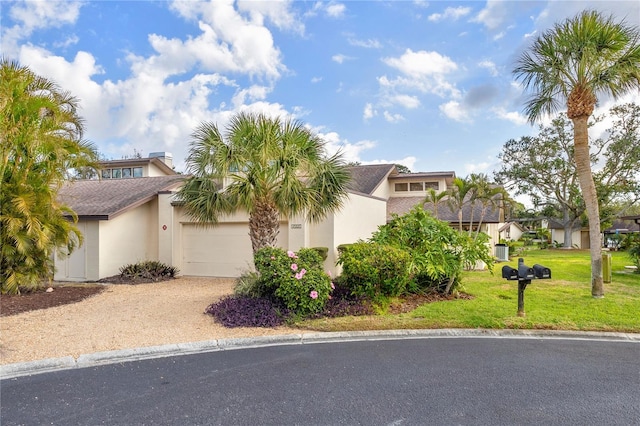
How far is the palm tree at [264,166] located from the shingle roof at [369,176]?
25.8ft

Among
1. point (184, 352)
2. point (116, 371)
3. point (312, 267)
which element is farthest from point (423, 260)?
point (116, 371)

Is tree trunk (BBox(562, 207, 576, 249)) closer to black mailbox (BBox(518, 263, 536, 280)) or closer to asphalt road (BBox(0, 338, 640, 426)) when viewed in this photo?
black mailbox (BBox(518, 263, 536, 280))

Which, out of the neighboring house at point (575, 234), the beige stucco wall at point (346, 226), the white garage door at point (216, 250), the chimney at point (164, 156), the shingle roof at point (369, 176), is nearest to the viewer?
the beige stucco wall at point (346, 226)

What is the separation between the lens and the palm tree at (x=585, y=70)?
832 centimetres

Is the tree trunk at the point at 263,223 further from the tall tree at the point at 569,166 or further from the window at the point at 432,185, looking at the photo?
the tall tree at the point at 569,166

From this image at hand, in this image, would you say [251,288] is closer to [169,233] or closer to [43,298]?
[43,298]

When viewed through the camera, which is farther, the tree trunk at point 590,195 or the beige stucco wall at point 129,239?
the beige stucco wall at point 129,239

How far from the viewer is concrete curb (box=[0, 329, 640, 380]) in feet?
16.8

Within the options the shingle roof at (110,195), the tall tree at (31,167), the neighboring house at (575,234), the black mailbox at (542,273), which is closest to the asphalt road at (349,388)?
the black mailbox at (542,273)

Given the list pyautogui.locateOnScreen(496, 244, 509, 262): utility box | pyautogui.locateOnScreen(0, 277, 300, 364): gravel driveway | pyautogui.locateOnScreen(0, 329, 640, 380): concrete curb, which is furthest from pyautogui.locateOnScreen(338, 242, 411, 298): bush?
pyautogui.locateOnScreen(496, 244, 509, 262): utility box

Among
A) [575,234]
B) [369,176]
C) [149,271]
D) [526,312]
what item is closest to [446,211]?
[369,176]

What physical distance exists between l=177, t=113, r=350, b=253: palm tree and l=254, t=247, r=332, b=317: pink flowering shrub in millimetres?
1870

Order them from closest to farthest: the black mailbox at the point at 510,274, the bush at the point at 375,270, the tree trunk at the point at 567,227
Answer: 1. the black mailbox at the point at 510,274
2. the bush at the point at 375,270
3. the tree trunk at the point at 567,227

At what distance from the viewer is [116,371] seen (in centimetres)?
490
